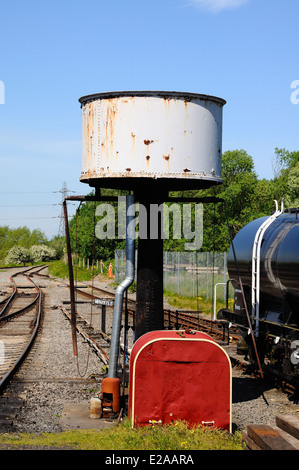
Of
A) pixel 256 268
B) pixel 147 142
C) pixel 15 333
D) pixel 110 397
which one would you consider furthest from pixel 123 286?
pixel 15 333

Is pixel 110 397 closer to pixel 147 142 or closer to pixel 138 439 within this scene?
pixel 138 439

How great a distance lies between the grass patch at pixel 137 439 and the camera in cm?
794

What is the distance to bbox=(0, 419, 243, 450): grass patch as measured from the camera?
7.94 m

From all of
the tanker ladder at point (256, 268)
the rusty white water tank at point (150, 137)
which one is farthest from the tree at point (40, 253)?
the rusty white water tank at point (150, 137)

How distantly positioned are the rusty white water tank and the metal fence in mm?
17831

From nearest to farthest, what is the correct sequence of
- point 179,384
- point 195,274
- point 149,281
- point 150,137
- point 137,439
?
point 137,439
point 179,384
point 150,137
point 149,281
point 195,274

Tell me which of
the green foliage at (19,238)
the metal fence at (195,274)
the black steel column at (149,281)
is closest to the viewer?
the black steel column at (149,281)

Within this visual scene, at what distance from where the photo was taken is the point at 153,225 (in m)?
11.3

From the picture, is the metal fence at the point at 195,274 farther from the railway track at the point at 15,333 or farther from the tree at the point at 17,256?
the tree at the point at 17,256

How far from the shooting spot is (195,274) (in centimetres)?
3591

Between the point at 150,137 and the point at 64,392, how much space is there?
495cm

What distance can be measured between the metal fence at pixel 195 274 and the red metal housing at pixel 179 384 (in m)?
19.0

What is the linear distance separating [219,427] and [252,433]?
188 cm
